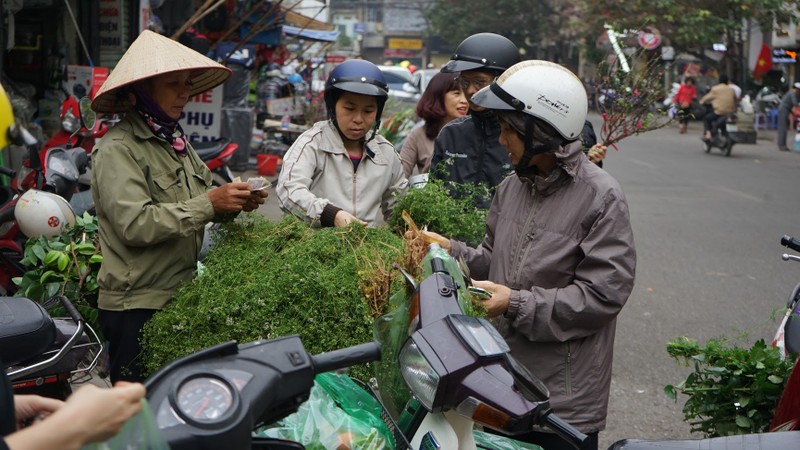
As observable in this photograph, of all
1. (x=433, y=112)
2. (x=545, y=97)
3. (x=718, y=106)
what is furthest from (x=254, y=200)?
(x=718, y=106)

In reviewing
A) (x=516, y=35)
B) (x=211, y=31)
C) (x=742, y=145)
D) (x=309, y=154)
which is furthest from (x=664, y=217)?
(x=516, y=35)

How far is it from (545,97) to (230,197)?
1078 mm

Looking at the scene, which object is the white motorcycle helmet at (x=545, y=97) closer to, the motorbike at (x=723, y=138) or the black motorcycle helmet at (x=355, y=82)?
the black motorcycle helmet at (x=355, y=82)

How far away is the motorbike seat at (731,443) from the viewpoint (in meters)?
2.21

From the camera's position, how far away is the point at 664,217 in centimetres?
1281

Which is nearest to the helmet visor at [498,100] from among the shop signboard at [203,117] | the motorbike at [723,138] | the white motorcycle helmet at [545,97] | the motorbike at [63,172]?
the white motorcycle helmet at [545,97]

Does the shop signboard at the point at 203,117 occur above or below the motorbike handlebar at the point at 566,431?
below

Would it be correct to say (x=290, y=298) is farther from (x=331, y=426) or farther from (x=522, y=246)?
(x=522, y=246)

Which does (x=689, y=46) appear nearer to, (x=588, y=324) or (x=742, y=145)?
(x=742, y=145)

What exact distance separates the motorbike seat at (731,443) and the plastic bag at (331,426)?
1.86ft

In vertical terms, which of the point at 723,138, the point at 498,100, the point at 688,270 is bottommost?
the point at 723,138

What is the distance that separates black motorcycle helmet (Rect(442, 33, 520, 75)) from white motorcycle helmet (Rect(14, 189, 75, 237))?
2.31m

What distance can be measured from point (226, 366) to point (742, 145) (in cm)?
2602

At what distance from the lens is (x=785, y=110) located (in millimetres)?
23750
